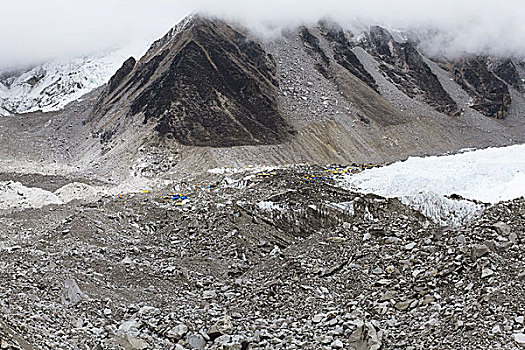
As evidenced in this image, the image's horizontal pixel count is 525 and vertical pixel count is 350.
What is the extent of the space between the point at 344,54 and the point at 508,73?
29.4m

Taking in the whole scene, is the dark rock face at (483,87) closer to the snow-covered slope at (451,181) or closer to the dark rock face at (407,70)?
the dark rock face at (407,70)

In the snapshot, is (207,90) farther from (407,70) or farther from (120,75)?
(407,70)

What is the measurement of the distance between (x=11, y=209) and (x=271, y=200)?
10258 mm

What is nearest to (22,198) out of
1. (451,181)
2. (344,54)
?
(451,181)

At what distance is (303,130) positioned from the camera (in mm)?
37969

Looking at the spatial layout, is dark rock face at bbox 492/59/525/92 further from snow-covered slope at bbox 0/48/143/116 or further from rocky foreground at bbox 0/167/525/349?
rocky foreground at bbox 0/167/525/349

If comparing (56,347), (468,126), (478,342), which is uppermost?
(56,347)

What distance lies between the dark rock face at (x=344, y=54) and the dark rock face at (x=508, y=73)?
82.9ft

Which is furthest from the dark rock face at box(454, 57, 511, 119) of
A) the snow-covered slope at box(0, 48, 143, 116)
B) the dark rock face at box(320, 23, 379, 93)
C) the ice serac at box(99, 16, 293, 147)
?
the snow-covered slope at box(0, 48, 143, 116)

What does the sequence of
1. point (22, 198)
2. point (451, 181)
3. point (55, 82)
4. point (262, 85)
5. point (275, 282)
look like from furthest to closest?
point (55, 82) → point (262, 85) → point (22, 198) → point (451, 181) → point (275, 282)

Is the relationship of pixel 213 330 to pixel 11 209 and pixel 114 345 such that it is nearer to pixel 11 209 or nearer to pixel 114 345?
pixel 114 345

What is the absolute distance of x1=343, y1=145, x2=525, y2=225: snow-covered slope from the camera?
10.7 meters

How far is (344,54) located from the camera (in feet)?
171

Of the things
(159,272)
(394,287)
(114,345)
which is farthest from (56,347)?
(394,287)
